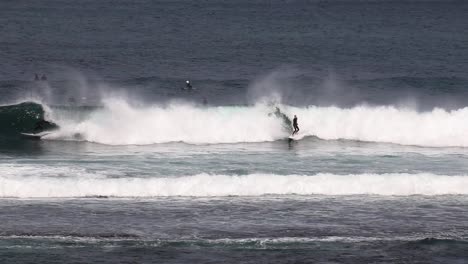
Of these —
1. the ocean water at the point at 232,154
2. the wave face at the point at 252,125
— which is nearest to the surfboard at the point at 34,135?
the ocean water at the point at 232,154

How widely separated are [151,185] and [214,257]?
29.6 ft

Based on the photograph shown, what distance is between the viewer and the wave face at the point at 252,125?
167 feet

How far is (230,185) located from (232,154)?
→ 831 centimetres

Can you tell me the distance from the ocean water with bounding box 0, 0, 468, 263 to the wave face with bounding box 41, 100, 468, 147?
10 centimetres

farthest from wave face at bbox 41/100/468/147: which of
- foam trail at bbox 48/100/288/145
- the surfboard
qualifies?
the surfboard

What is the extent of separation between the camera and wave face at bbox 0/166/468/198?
1464 inches

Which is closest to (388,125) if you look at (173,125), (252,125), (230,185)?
(252,125)

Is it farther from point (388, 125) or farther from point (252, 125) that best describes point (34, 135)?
point (388, 125)

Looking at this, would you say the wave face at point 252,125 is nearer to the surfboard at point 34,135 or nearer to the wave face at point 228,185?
the surfboard at point 34,135

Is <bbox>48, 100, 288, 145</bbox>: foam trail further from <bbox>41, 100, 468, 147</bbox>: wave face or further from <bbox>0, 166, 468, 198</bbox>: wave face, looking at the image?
<bbox>0, 166, 468, 198</bbox>: wave face

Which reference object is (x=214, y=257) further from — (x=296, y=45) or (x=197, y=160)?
(x=296, y=45)

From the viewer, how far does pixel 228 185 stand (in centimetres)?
3819

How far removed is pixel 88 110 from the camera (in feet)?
175

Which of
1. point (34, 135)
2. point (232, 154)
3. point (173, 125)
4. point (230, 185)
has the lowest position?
point (230, 185)
